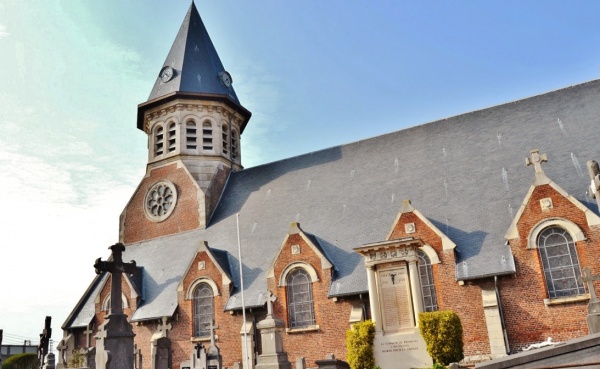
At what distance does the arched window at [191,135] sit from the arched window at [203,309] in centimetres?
960

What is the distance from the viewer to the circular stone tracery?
91.5 feet

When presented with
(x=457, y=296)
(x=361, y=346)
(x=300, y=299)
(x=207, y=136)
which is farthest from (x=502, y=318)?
(x=207, y=136)

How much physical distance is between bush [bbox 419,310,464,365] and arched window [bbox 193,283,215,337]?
986 cm

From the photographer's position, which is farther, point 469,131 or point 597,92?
point 469,131

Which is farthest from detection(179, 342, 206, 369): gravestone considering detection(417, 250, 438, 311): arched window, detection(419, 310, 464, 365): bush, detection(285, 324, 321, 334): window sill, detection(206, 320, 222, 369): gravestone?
detection(419, 310, 464, 365): bush

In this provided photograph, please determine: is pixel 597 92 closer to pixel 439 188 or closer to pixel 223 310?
pixel 439 188

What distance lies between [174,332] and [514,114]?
16905 mm

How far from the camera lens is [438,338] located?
14.8 metres

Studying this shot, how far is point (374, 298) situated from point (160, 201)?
15.4m

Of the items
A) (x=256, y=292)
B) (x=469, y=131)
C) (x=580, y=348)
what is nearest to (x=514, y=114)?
(x=469, y=131)

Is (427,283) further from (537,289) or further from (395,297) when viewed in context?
(537,289)

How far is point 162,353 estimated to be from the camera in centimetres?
2045

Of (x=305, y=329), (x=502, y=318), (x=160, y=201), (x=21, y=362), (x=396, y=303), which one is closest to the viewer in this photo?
(x=396, y=303)

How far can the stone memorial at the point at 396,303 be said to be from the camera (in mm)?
15539
